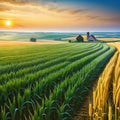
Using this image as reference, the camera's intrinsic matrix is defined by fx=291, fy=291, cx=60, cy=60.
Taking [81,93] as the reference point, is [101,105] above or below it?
above

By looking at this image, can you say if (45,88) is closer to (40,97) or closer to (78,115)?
(40,97)

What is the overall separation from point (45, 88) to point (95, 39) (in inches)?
3840

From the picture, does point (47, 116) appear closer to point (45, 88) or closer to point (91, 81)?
point (45, 88)

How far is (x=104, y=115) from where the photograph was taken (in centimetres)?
550

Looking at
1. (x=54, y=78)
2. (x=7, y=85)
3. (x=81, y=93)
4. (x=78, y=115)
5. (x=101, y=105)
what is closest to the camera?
(x=101, y=105)

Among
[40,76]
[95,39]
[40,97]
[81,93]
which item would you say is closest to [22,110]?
[40,97]

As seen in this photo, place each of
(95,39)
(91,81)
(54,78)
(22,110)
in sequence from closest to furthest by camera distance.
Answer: (22,110)
(54,78)
(91,81)
(95,39)

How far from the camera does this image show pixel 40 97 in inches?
277

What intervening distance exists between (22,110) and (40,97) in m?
0.84

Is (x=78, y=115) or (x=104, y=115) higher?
(x=104, y=115)

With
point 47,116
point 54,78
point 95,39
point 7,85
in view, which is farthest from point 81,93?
point 95,39

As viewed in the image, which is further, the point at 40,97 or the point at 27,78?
the point at 27,78

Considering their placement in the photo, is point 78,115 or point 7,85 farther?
point 7,85

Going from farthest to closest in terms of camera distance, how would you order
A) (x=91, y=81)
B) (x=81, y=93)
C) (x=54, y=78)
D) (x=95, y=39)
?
(x=95, y=39)
(x=91, y=81)
(x=54, y=78)
(x=81, y=93)
